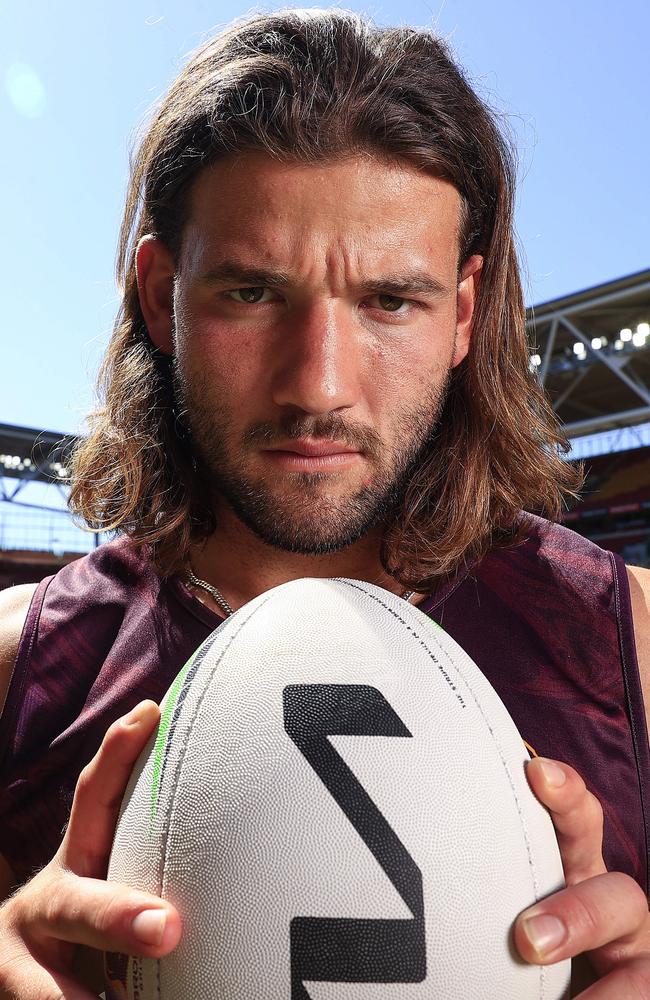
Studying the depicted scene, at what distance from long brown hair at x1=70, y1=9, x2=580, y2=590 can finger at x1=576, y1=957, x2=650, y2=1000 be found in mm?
711

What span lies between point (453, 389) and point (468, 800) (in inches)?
40.9

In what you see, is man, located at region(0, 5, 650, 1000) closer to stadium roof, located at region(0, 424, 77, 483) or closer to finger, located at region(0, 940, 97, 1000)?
finger, located at region(0, 940, 97, 1000)

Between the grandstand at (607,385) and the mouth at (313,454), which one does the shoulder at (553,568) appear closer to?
the mouth at (313,454)

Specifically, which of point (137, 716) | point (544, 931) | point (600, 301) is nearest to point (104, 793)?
point (137, 716)

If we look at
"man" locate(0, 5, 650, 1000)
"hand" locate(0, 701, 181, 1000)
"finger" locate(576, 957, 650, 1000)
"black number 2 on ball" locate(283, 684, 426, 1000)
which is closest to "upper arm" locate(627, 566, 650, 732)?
"man" locate(0, 5, 650, 1000)

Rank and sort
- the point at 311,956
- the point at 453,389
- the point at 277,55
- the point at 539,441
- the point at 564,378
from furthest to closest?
the point at 564,378 < the point at 539,441 < the point at 453,389 < the point at 277,55 < the point at 311,956

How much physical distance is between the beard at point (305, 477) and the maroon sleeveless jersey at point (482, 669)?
0.64 feet

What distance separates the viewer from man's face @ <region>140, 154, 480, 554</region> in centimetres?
121

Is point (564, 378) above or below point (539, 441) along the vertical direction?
below

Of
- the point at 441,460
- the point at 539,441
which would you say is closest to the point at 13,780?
the point at 441,460

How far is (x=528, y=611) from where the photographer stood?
4.52 feet

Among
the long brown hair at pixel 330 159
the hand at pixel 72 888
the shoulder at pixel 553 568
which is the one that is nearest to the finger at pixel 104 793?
the hand at pixel 72 888

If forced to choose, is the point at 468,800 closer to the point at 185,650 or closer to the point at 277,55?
the point at 185,650

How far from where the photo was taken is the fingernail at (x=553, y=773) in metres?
0.82
